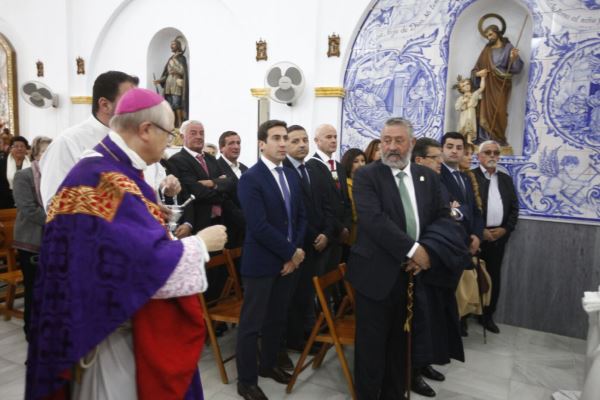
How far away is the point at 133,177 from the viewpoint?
1.41 meters

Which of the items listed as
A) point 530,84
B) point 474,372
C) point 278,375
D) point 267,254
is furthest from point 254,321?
point 530,84

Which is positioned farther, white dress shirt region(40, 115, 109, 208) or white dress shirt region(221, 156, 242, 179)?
white dress shirt region(221, 156, 242, 179)

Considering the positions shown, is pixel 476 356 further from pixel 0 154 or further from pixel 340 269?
pixel 0 154

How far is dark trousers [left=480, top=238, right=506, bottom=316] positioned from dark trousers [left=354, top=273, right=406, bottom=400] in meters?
1.99

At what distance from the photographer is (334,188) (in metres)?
3.87

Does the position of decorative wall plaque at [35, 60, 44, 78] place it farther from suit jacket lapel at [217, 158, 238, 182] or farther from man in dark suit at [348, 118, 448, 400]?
man in dark suit at [348, 118, 448, 400]

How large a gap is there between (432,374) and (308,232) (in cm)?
136

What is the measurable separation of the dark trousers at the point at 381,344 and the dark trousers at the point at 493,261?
199 cm

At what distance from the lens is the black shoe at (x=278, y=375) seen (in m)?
3.01

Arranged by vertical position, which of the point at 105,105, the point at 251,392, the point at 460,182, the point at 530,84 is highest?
the point at 530,84

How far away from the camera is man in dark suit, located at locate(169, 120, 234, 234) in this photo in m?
3.79

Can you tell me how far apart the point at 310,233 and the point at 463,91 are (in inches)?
103

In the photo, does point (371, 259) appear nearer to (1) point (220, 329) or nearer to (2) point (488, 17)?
(1) point (220, 329)

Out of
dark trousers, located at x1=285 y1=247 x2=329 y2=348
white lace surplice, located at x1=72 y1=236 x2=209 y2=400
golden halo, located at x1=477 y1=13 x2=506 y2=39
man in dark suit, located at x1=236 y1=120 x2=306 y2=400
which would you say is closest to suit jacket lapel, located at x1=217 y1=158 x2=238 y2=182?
A: dark trousers, located at x1=285 y1=247 x2=329 y2=348
